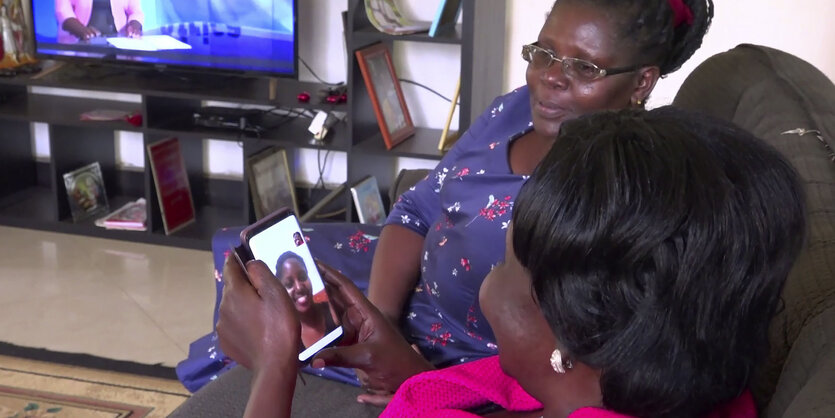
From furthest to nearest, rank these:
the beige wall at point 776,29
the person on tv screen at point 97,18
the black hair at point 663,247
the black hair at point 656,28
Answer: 1. the person on tv screen at point 97,18
2. the beige wall at point 776,29
3. the black hair at point 656,28
4. the black hair at point 663,247

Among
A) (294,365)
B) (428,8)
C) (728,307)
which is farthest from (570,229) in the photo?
(428,8)

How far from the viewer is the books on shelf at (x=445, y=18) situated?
9.53 ft

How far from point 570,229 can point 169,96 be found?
2684 millimetres

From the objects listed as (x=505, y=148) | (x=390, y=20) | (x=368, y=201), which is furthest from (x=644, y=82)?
(x=368, y=201)

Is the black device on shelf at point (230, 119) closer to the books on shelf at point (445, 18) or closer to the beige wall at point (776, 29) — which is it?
the books on shelf at point (445, 18)

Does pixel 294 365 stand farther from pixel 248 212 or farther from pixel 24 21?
pixel 24 21

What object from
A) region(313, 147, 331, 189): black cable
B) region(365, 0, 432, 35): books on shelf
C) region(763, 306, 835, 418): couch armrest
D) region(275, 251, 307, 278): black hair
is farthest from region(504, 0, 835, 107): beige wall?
region(763, 306, 835, 418): couch armrest

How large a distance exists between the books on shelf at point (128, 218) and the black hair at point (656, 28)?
2340 millimetres

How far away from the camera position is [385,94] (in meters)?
3.12

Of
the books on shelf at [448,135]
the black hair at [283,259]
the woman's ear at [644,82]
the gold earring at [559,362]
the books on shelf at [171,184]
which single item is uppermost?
the woman's ear at [644,82]

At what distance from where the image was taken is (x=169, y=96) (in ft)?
10.6

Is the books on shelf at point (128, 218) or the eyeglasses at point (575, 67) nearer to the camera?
the eyeglasses at point (575, 67)

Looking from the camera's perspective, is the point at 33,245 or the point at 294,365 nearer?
the point at 294,365

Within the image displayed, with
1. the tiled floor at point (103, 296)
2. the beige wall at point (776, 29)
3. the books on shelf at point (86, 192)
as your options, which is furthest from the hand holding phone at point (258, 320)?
the books on shelf at point (86, 192)
